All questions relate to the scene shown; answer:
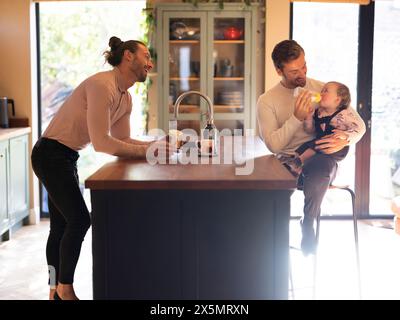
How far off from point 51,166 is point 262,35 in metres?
3.15

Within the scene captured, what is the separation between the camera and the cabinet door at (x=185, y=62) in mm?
5746

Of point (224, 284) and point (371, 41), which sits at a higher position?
point (371, 41)

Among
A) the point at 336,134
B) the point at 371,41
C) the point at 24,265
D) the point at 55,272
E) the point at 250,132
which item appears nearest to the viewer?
the point at 336,134

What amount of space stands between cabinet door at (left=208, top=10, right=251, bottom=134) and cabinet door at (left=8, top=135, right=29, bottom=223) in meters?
1.70

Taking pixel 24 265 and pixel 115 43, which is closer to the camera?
pixel 115 43

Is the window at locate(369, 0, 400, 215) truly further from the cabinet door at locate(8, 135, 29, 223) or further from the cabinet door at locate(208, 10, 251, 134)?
the cabinet door at locate(8, 135, 29, 223)

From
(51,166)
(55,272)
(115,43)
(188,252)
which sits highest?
(115,43)

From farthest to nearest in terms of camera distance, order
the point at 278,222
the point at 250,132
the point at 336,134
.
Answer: the point at 250,132
the point at 336,134
the point at 278,222

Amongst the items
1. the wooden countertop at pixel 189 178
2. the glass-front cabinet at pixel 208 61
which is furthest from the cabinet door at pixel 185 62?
the wooden countertop at pixel 189 178

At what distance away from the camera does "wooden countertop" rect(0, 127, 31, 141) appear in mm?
5352

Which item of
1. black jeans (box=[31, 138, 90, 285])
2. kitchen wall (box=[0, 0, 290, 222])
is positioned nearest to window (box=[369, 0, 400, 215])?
kitchen wall (box=[0, 0, 290, 222])
